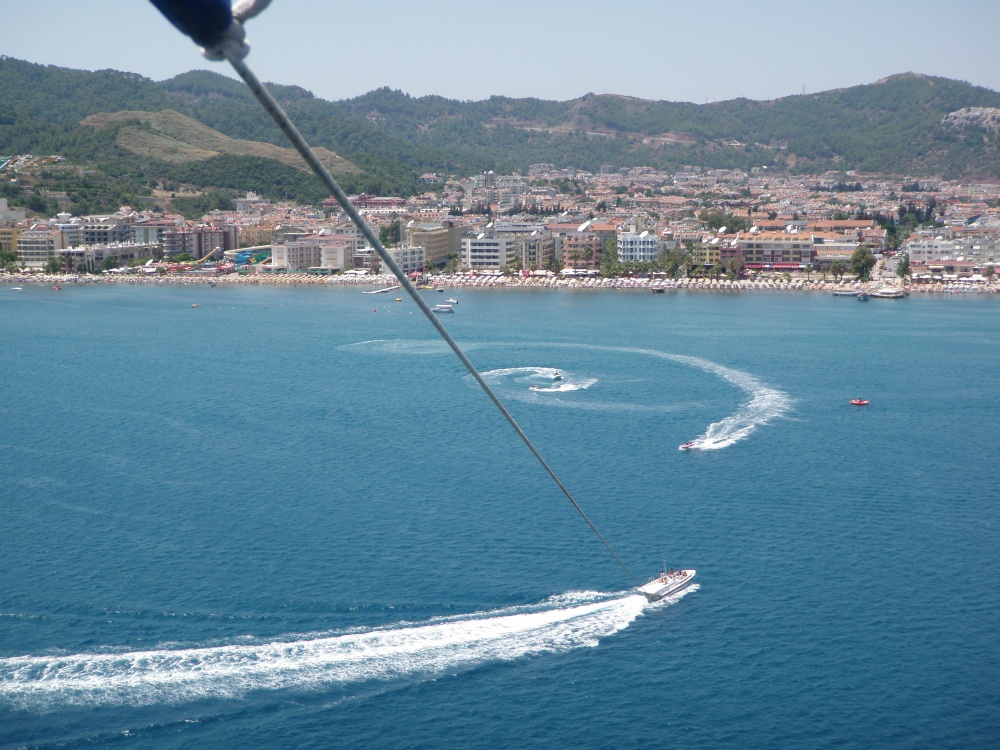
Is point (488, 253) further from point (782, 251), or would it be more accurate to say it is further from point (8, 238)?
point (8, 238)

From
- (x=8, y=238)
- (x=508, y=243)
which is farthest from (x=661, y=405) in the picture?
(x=8, y=238)

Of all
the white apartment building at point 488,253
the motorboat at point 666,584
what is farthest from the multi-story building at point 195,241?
the motorboat at point 666,584

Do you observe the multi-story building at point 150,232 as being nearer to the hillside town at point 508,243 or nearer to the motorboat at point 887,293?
the hillside town at point 508,243

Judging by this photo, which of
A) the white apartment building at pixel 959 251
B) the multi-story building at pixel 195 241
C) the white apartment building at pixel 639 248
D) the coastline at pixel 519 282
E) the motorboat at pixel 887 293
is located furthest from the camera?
the multi-story building at pixel 195 241

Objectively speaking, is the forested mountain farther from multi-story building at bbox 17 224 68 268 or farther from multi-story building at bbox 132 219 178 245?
multi-story building at bbox 17 224 68 268

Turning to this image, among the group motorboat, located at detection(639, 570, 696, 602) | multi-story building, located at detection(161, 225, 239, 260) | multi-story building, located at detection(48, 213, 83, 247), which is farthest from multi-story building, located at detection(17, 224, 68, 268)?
motorboat, located at detection(639, 570, 696, 602)

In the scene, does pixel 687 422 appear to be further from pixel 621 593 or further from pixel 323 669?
pixel 323 669
